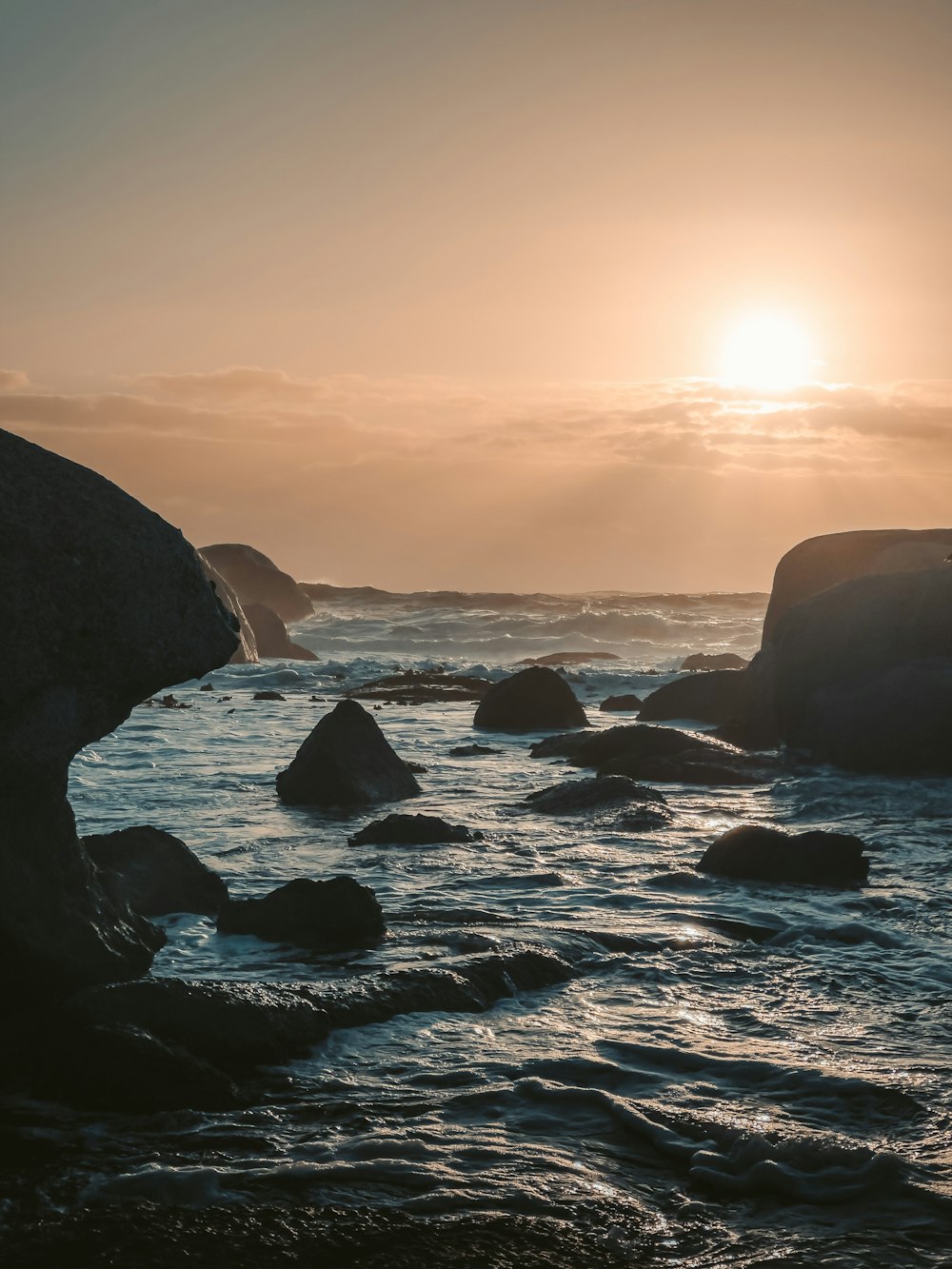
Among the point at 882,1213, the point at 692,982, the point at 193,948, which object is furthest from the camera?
the point at 193,948

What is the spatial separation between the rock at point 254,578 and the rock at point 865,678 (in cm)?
3129

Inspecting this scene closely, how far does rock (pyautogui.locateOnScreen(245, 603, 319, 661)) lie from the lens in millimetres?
39562

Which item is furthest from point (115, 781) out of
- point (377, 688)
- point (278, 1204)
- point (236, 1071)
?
point (377, 688)

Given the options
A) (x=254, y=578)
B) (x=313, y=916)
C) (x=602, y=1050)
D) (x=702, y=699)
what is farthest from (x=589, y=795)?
(x=254, y=578)

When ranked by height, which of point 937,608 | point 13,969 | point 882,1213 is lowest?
point 882,1213

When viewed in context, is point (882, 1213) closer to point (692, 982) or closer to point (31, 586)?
point (692, 982)

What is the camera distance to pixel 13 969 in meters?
5.86

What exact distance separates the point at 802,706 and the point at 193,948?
11.8m

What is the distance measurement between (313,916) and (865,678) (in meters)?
11.1

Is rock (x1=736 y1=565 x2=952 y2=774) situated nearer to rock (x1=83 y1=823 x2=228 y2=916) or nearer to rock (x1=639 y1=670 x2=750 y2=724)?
rock (x1=639 y1=670 x2=750 y2=724)

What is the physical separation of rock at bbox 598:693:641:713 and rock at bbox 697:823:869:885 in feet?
49.1

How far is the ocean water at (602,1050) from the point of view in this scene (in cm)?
431

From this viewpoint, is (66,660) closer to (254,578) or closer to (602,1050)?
(602,1050)

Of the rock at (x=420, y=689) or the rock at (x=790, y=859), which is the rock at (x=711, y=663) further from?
Answer: the rock at (x=790, y=859)
